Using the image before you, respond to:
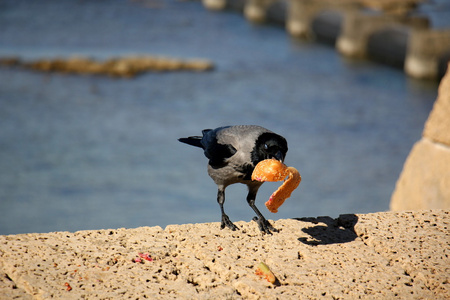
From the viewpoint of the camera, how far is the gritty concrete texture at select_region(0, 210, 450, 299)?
10.4 feet

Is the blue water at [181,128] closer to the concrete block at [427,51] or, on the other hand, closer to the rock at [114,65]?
the concrete block at [427,51]

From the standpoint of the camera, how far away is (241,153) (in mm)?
4109

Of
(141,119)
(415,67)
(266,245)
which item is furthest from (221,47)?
(266,245)

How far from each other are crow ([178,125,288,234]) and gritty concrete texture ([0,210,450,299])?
0.28 metres

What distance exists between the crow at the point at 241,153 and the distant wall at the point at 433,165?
200 cm

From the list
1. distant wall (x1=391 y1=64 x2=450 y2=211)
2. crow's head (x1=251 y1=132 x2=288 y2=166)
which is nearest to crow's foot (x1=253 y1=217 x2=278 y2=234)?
crow's head (x1=251 y1=132 x2=288 y2=166)

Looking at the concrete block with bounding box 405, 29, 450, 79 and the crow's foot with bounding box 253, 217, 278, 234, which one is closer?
the crow's foot with bounding box 253, 217, 278, 234

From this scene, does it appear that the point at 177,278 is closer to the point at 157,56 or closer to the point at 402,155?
the point at 402,155

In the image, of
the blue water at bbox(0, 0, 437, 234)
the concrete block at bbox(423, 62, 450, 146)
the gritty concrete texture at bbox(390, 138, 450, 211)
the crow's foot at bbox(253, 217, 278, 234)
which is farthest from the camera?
the blue water at bbox(0, 0, 437, 234)

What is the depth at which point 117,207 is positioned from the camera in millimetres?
9820

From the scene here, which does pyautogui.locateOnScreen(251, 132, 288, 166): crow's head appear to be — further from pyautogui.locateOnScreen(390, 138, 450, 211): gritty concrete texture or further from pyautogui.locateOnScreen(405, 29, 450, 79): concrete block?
pyautogui.locateOnScreen(405, 29, 450, 79): concrete block

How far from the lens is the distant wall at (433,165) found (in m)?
5.45

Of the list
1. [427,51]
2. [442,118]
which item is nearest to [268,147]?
[442,118]

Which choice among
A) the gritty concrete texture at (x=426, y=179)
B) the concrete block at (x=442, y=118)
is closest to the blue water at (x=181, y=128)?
the gritty concrete texture at (x=426, y=179)
